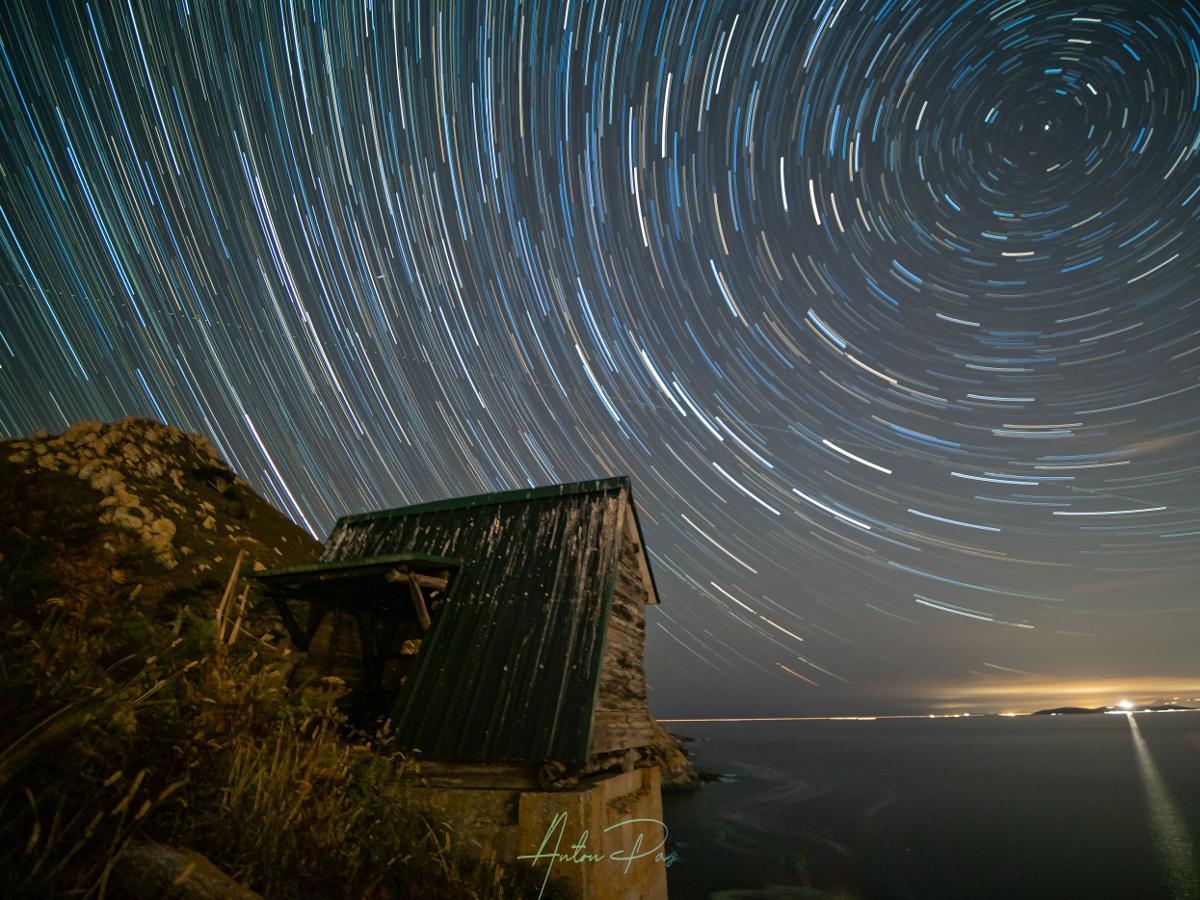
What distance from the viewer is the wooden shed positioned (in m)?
9.56

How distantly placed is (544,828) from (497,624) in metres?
3.59

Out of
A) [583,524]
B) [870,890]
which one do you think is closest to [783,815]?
[870,890]

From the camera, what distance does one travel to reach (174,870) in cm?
388

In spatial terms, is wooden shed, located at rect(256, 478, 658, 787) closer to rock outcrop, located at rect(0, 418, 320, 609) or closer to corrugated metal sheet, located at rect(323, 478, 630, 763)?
corrugated metal sheet, located at rect(323, 478, 630, 763)

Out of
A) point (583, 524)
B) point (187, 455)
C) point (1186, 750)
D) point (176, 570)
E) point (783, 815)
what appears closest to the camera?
point (583, 524)

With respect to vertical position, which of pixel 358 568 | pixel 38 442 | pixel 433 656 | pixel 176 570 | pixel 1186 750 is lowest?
pixel 433 656

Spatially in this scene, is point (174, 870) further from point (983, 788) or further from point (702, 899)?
point (983, 788)

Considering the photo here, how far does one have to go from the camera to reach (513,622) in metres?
11.2

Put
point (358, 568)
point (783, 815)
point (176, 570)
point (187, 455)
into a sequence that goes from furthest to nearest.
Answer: point (783, 815) → point (187, 455) → point (176, 570) → point (358, 568)

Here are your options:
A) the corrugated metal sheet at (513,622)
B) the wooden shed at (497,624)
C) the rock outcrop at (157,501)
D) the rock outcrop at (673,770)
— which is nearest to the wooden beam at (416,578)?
the wooden shed at (497,624)

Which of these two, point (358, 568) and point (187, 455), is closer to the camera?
point (358, 568)

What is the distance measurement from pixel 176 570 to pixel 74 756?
15.3 meters

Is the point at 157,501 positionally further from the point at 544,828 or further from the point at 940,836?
the point at 940,836

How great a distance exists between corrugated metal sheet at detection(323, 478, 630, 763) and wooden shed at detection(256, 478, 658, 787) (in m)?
0.03
